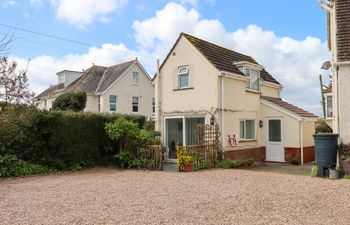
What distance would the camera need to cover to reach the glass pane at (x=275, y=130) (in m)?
19.2

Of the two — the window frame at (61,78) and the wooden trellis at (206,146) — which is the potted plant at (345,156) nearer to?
the wooden trellis at (206,146)

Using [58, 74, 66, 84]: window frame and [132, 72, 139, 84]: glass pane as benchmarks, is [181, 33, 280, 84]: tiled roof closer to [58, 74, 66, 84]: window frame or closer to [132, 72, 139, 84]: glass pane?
[132, 72, 139, 84]: glass pane

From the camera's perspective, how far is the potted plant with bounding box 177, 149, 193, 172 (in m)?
14.8

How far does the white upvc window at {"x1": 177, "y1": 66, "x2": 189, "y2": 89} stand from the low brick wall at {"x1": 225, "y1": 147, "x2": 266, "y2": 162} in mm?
4408

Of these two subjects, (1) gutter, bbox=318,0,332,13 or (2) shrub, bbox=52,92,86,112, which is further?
(2) shrub, bbox=52,92,86,112

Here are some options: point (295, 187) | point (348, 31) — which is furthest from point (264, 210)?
point (348, 31)

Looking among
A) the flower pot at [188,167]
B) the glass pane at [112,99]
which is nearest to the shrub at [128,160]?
the flower pot at [188,167]

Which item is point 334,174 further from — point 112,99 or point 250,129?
point 112,99

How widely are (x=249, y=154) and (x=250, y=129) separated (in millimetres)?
1518

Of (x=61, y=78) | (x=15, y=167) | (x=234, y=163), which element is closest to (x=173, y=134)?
(x=234, y=163)

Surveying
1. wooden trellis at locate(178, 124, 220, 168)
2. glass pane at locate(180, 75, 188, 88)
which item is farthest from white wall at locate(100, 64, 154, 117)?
wooden trellis at locate(178, 124, 220, 168)

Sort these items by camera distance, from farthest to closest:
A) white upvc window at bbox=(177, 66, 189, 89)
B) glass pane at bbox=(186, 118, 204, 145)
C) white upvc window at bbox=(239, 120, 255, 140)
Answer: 1. white upvc window at bbox=(239, 120, 255, 140)
2. white upvc window at bbox=(177, 66, 189, 89)
3. glass pane at bbox=(186, 118, 204, 145)

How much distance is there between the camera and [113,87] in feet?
111

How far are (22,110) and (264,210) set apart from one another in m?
11.3
